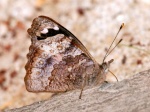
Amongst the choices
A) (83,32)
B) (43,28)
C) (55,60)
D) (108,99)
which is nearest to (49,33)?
(43,28)

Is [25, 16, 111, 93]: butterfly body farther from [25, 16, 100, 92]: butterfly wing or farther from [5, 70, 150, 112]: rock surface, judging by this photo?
[5, 70, 150, 112]: rock surface

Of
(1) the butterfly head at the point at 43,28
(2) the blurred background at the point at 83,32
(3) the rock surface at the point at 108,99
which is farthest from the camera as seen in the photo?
(2) the blurred background at the point at 83,32

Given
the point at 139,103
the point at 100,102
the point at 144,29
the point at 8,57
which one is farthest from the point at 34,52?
the point at 8,57

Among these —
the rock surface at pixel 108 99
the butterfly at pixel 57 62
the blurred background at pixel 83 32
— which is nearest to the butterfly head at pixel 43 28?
the butterfly at pixel 57 62

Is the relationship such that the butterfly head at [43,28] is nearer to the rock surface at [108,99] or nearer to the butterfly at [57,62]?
the butterfly at [57,62]

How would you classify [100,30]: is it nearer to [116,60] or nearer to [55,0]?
[116,60]

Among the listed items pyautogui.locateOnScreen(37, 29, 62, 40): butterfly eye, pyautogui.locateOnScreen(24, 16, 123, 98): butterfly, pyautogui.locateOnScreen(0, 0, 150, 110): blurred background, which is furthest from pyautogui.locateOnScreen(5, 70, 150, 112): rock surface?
pyautogui.locateOnScreen(0, 0, 150, 110): blurred background

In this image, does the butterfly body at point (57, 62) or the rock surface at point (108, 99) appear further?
the butterfly body at point (57, 62)
